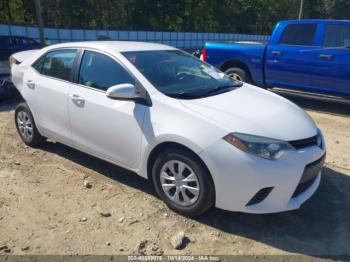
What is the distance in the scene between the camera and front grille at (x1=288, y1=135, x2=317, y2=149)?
10.4ft

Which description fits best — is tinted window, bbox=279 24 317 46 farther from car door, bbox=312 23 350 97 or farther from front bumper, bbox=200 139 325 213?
front bumper, bbox=200 139 325 213

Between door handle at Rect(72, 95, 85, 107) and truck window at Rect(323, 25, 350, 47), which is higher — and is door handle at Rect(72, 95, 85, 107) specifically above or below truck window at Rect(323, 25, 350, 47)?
below

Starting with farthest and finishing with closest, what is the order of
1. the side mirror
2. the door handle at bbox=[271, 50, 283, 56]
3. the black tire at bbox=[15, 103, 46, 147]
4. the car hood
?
the door handle at bbox=[271, 50, 283, 56] → the black tire at bbox=[15, 103, 46, 147] → the side mirror → the car hood

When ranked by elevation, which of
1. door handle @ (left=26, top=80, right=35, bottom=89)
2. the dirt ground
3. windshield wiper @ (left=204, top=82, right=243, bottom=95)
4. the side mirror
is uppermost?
the side mirror

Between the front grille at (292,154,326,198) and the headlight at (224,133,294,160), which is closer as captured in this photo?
the headlight at (224,133,294,160)

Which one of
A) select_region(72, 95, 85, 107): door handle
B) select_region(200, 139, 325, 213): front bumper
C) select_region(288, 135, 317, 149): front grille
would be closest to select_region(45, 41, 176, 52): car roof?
select_region(72, 95, 85, 107): door handle

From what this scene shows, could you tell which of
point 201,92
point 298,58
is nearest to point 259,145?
point 201,92

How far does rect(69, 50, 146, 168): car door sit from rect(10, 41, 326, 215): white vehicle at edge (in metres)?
0.01

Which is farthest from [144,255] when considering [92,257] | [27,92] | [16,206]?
[27,92]

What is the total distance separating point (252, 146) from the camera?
9.94ft

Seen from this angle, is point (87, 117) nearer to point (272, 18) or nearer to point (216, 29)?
point (216, 29)

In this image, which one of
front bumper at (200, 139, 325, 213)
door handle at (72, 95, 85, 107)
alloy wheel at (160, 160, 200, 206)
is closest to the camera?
front bumper at (200, 139, 325, 213)

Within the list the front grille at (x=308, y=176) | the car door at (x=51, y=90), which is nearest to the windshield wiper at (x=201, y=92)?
the front grille at (x=308, y=176)

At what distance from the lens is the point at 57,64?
4531mm
